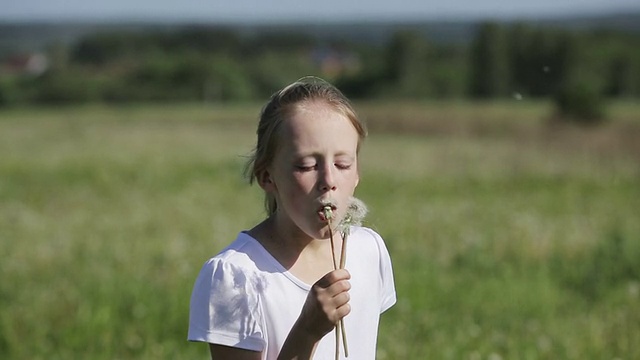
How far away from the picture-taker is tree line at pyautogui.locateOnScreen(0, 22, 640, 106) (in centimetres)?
2742

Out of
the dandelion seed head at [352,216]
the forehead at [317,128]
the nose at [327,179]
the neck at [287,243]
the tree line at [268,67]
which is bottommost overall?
the neck at [287,243]

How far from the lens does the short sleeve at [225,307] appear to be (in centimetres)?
278

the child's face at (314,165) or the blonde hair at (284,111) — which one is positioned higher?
the blonde hair at (284,111)

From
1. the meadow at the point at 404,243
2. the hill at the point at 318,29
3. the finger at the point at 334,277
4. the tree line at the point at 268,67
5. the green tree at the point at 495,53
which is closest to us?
the finger at the point at 334,277

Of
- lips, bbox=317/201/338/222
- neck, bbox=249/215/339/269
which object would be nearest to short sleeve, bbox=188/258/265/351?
neck, bbox=249/215/339/269

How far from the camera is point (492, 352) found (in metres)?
6.24

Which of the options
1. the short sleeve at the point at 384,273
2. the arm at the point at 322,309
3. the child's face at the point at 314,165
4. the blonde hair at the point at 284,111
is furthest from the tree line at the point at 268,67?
the arm at the point at 322,309

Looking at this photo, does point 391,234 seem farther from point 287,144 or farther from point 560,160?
point 560,160

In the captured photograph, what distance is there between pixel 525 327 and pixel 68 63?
3437 centimetres

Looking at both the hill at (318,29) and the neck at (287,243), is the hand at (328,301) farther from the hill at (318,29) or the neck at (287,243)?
the hill at (318,29)

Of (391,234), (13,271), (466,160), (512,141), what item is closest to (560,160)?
(466,160)

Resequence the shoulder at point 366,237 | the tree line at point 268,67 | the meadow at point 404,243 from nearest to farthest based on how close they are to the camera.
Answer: the shoulder at point 366,237, the meadow at point 404,243, the tree line at point 268,67

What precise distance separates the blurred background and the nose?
46 centimetres

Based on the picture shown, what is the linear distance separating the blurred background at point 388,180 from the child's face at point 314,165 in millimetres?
377
